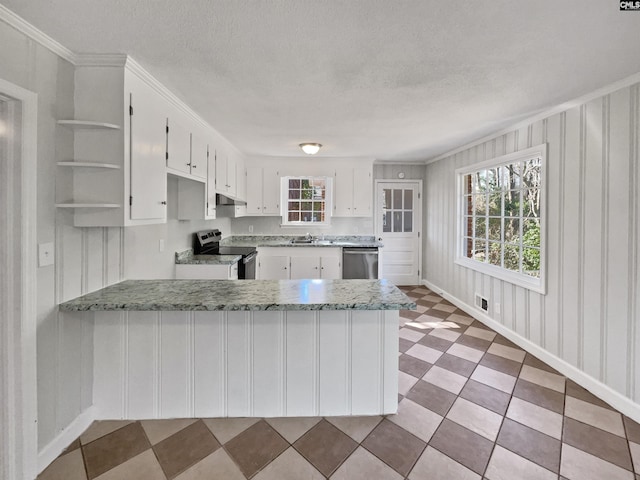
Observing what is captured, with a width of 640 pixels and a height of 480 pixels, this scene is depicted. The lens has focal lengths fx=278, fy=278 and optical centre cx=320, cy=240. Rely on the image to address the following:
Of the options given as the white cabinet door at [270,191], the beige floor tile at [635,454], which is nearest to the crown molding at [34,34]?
the white cabinet door at [270,191]

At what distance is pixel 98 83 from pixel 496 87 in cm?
269

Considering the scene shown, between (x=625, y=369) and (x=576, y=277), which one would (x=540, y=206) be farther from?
(x=625, y=369)

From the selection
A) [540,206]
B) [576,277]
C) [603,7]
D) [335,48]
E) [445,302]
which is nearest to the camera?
[603,7]

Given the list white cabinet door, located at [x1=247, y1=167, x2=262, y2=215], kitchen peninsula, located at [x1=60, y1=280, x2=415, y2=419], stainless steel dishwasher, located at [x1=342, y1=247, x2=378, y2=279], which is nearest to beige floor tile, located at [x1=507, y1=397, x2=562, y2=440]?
kitchen peninsula, located at [x1=60, y1=280, x2=415, y2=419]

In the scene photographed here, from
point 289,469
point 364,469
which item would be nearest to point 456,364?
point 364,469

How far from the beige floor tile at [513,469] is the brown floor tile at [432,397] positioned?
0.38 meters

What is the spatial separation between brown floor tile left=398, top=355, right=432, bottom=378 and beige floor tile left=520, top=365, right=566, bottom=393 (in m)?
0.80

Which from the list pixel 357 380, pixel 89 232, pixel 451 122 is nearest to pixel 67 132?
pixel 89 232

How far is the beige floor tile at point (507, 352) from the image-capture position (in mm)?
2691

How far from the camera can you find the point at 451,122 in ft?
9.36

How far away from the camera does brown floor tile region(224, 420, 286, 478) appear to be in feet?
4.95

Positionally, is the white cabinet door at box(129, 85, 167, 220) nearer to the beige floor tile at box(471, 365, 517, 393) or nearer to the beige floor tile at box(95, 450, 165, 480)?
the beige floor tile at box(95, 450, 165, 480)

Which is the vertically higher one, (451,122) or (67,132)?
(451,122)

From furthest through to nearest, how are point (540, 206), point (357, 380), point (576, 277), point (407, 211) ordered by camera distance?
point (407, 211) → point (540, 206) → point (576, 277) → point (357, 380)
